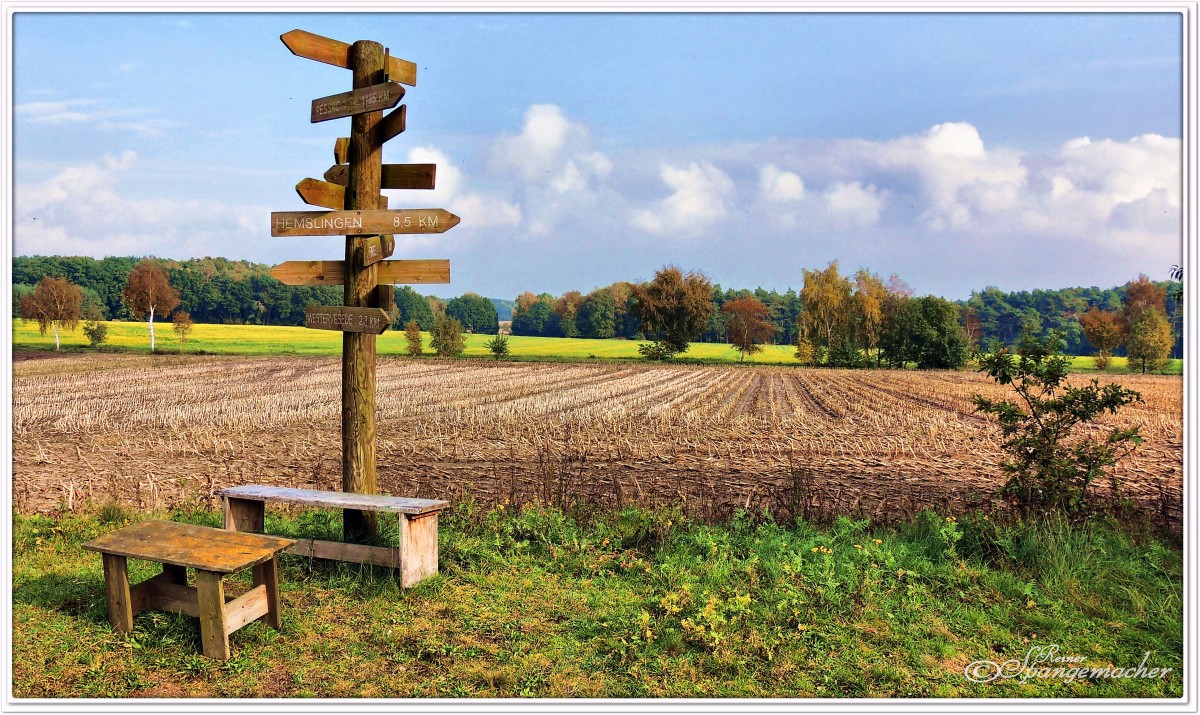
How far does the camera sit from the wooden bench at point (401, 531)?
608cm

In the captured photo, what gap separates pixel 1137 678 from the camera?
4.93m

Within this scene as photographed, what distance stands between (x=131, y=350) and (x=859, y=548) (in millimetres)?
Answer: 48942

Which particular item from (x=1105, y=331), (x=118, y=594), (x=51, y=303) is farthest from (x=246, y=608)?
(x=1105, y=331)

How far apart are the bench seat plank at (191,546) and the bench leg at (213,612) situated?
9 cm

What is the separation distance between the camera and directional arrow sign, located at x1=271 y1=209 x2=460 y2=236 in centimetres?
663

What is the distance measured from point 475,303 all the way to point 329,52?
7853 centimetres

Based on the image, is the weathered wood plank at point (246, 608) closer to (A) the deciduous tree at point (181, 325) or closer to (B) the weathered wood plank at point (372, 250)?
(B) the weathered wood plank at point (372, 250)

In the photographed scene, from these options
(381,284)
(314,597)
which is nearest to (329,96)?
(381,284)

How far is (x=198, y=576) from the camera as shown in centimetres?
503

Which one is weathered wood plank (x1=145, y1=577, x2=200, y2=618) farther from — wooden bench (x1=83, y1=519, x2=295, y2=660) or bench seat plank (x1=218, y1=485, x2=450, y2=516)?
bench seat plank (x1=218, y1=485, x2=450, y2=516)

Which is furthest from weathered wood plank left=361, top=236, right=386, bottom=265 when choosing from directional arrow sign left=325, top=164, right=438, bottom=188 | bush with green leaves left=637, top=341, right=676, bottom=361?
bush with green leaves left=637, top=341, right=676, bottom=361

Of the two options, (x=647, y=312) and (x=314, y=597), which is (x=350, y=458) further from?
(x=647, y=312)

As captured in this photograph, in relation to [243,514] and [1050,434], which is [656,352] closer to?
[1050,434]

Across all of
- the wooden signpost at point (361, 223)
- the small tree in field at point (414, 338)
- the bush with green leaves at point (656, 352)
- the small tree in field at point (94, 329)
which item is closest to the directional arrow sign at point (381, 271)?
the wooden signpost at point (361, 223)
